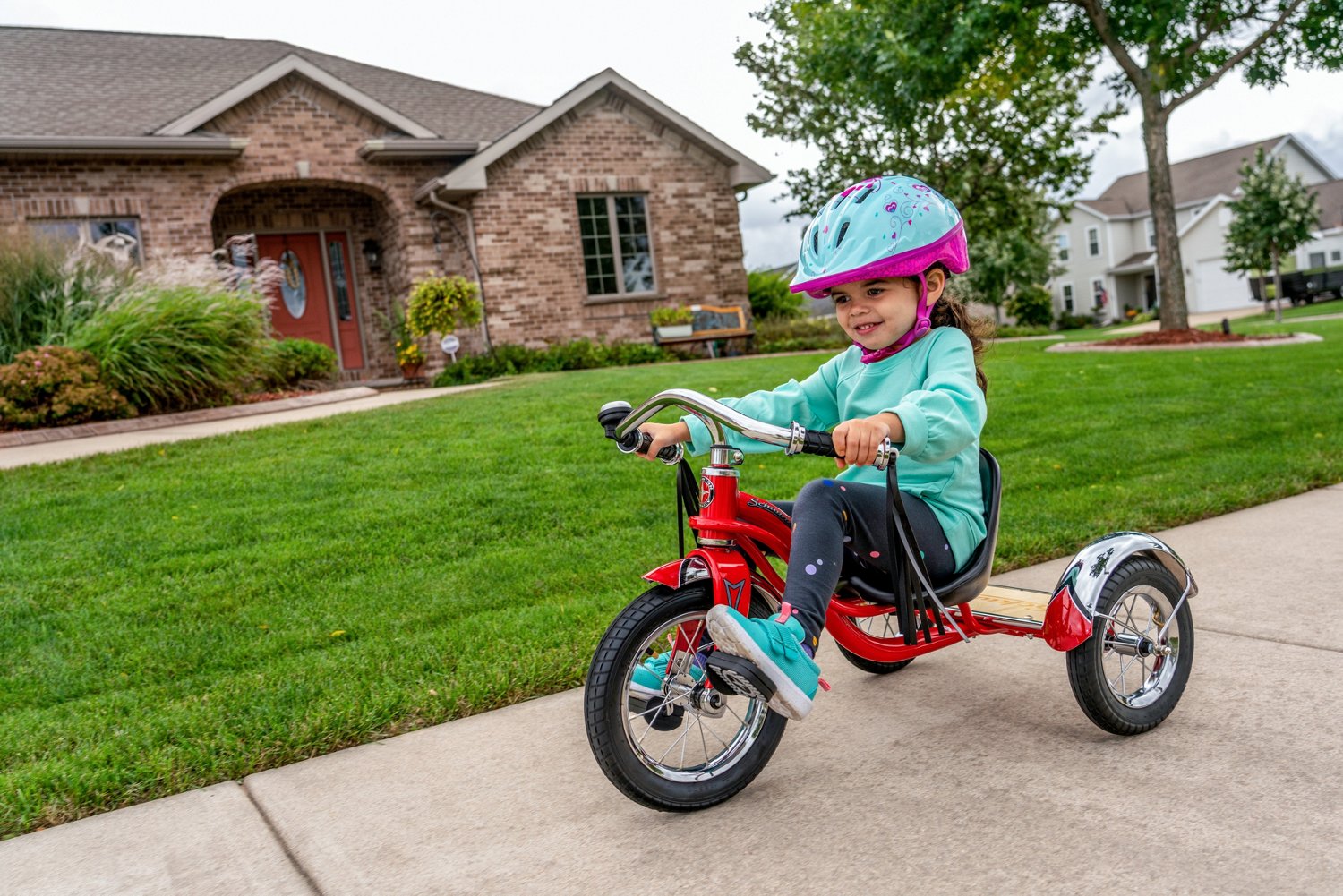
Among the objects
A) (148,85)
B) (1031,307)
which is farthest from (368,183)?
(1031,307)

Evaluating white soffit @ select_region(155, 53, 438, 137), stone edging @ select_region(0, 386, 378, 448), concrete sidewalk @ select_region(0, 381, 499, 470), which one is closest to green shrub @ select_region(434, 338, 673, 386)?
white soffit @ select_region(155, 53, 438, 137)

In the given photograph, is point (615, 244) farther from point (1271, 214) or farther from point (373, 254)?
point (1271, 214)

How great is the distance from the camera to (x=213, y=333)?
10219mm

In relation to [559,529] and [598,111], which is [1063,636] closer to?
[559,529]

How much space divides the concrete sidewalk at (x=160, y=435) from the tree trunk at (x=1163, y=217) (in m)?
11.0

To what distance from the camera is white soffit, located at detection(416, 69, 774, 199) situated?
1678 centimetres

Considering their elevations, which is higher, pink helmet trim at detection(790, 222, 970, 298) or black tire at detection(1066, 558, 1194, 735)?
pink helmet trim at detection(790, 222, 970, 298)

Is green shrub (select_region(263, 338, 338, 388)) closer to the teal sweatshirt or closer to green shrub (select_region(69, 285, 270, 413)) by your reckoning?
green shrub (select_region(69, 285, 270, 413))

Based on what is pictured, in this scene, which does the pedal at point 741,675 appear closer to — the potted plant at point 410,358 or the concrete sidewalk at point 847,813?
the concrete sidewalk at point 847,813

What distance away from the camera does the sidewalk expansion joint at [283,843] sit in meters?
2.34

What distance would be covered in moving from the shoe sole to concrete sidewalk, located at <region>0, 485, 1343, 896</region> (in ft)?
1.08

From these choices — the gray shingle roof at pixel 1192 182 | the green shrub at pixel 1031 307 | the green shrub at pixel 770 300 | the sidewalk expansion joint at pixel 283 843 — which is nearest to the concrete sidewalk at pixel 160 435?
the sidewalk expansion joint at pixel 283 843

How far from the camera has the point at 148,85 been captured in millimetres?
17406

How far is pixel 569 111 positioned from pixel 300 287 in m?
5.52
